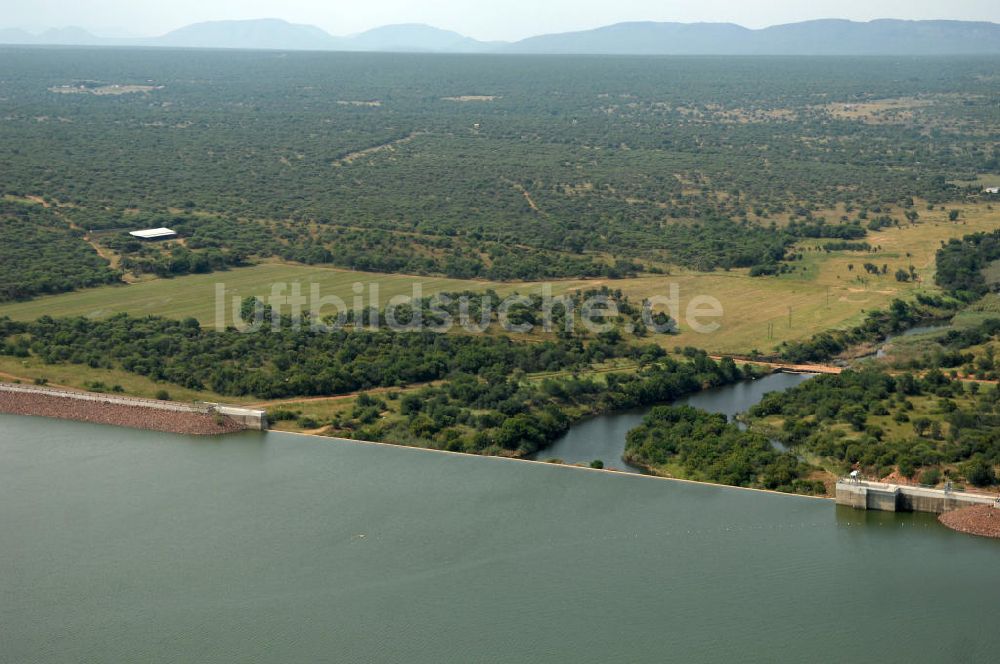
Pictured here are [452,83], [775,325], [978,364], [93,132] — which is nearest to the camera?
[978,364]

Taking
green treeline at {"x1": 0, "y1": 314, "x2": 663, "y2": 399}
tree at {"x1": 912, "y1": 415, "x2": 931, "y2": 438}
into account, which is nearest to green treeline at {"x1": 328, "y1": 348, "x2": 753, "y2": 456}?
green treeline at {"x1": 0, "y1": 314, "x2": 663, "y2": 399}

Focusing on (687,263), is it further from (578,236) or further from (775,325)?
(775,325)

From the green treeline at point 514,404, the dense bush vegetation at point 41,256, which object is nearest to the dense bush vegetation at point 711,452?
the green treeline at point 514,404

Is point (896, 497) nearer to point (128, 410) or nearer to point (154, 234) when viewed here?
point (128, 410)

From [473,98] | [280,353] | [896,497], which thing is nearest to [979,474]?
[896,497]

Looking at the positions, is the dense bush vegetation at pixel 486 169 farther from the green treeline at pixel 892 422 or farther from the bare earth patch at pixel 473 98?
the green treeline at pixel 892 422

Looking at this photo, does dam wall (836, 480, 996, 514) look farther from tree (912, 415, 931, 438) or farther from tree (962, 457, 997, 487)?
tree (912, 415, 931, 438)

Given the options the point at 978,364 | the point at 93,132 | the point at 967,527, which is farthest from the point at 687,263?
the point at 93,132
